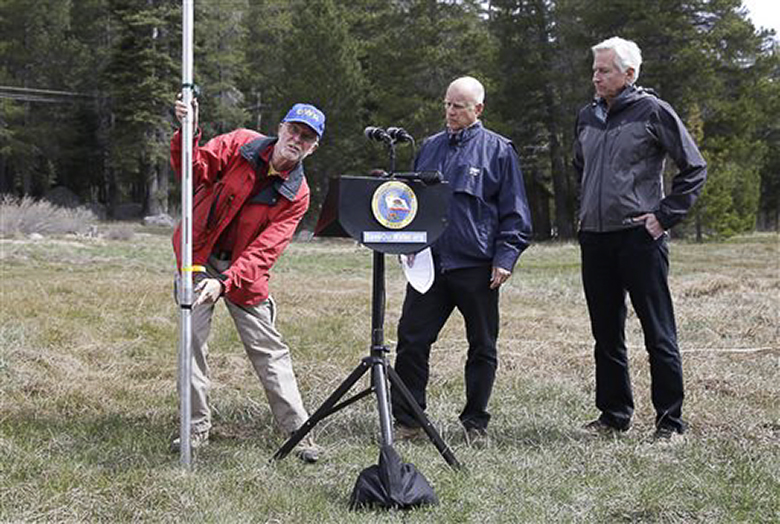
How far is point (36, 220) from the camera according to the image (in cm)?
2500

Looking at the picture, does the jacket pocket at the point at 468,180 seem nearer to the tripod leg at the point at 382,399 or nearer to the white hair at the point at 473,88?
the white hair at the point at 473,88

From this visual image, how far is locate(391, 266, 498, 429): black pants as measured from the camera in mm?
4695

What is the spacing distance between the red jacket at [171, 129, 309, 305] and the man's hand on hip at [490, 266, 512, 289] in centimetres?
116

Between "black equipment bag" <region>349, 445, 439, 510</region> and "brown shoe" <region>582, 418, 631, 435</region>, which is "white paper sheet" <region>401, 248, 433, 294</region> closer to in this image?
"black equipment bag" <region>349, 445, 439, 510</region>

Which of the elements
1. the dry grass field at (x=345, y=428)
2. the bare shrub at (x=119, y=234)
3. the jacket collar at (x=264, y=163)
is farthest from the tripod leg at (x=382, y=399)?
the bare shrub at (x=119, y=234)

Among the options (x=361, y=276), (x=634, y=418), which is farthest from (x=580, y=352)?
(x=361, y=276)

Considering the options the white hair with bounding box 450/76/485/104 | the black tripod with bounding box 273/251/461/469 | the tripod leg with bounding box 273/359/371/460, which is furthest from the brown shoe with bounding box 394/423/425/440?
the white hair with bounding box 450/76/485/104

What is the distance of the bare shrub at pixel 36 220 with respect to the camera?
76.9ft

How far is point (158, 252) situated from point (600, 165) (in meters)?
17.7

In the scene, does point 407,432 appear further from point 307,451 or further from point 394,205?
point 394,205

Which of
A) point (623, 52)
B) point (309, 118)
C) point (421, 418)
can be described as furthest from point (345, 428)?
point (623, 52)

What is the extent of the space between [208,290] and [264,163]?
0.81 m

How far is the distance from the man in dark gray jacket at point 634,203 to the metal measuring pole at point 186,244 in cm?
225

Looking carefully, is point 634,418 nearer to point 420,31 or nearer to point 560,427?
point 560,427
